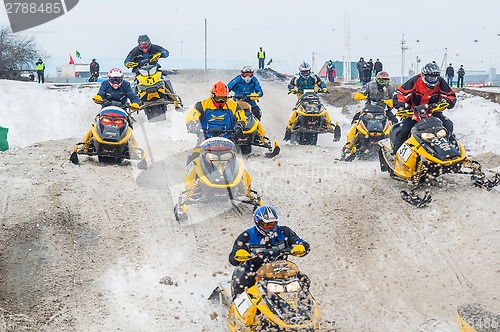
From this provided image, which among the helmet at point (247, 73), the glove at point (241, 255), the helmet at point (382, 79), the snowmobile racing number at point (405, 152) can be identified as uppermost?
the helmet at point (247, 73)

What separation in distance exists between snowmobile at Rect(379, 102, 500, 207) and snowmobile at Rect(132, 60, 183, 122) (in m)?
9.04

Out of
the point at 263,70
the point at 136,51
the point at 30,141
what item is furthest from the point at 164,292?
the point at 263,70

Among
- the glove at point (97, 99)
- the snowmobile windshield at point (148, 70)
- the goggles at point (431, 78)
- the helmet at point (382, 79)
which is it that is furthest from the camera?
the snowmobile windshield at point (148, 70)

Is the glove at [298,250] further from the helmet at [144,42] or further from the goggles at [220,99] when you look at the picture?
the helmet at [144,42]

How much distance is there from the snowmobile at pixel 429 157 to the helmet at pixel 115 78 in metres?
6.46

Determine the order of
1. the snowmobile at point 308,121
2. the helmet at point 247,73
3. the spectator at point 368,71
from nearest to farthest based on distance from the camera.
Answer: the helmet at point 247,73 → the snowmobile at point 308,121 → the spectator at point 368,71

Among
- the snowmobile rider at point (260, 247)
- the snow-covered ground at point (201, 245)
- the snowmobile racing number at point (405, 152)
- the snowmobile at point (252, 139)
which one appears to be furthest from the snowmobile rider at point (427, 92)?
the snowmobile rider at point (260, 247)

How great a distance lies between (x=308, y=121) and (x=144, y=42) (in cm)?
507

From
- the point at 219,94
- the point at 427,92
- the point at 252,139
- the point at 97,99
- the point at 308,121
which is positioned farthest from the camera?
the point at 308,121

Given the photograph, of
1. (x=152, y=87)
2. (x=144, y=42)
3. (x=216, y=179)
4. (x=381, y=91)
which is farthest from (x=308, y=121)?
(x=216, y=179)

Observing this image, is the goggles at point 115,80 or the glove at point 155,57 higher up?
the glove at point 155,57

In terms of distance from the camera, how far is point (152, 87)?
1966 centimetres

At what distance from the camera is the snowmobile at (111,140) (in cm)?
1462

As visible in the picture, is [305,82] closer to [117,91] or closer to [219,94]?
[117,91]
